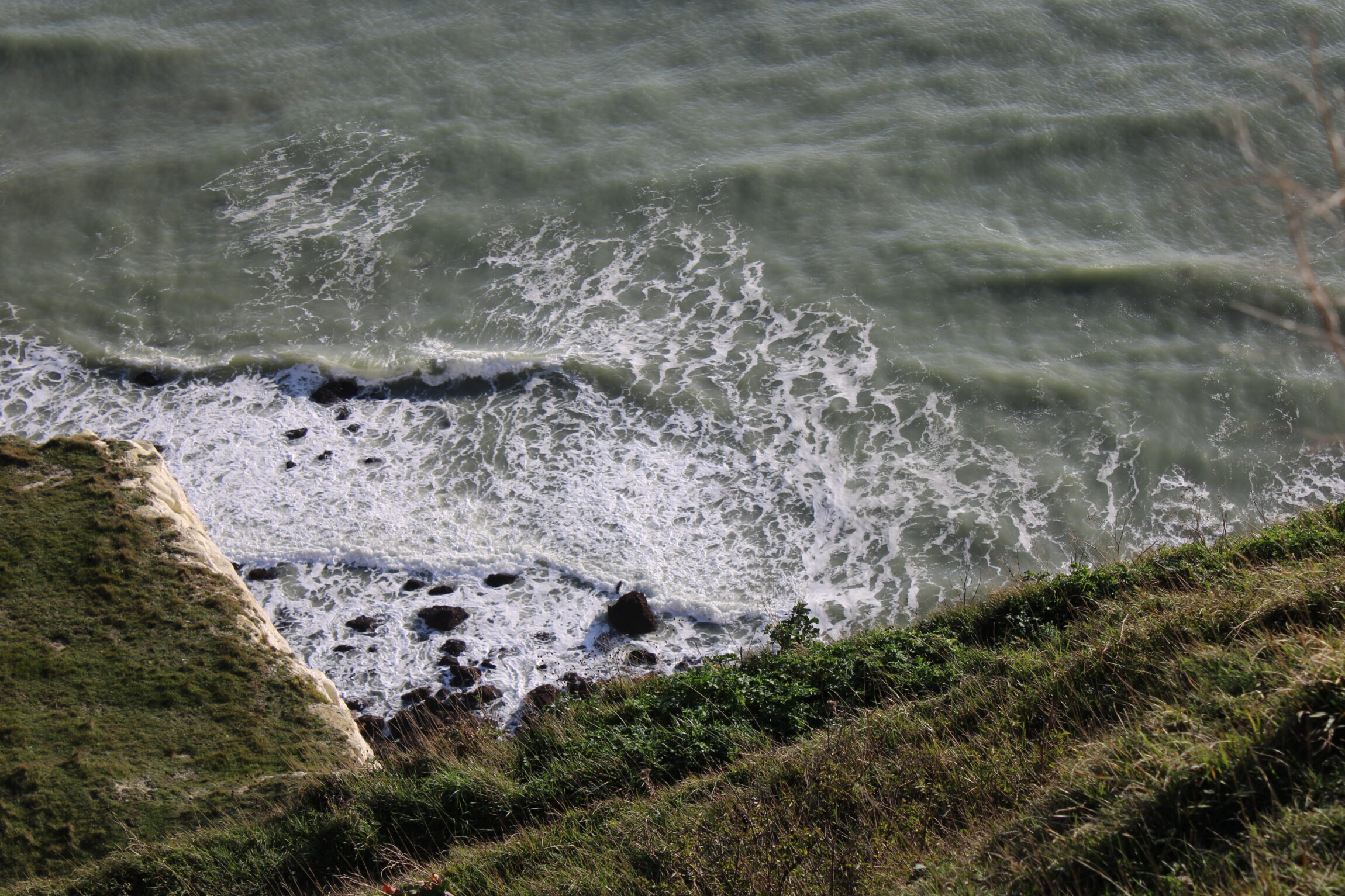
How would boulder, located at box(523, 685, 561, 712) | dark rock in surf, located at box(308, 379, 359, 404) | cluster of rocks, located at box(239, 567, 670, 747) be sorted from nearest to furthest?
1. cluster of rocks, located at box(239, 567, 670, 747)
2. boulder, located at box(523, 685, 561, 712)
3. dark rock in surf, located at box(308, 379, 359, 404)

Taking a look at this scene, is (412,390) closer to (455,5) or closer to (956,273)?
(956,273)

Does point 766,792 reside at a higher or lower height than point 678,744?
higher

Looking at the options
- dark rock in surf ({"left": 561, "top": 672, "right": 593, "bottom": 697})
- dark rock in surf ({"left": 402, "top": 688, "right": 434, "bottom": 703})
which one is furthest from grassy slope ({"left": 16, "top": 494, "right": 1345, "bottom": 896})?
dark rock in surf ({"left": 402, "top": 688, "right": 434, "bottom": 703})

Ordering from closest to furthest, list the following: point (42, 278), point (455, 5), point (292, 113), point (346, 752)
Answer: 1. point (346, 752)
2. point (42, 278)
3. point (292, 113)
4. point (455, 5)

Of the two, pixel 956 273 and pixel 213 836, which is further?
pixel 956 273

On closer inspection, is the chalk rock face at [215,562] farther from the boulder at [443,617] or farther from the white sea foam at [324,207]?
the white sea foam at [324,207]

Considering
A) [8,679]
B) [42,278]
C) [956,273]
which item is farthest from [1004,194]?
[42,278]

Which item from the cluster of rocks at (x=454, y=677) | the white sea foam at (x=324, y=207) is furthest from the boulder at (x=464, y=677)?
the white sea foam at (x=324, y=207)

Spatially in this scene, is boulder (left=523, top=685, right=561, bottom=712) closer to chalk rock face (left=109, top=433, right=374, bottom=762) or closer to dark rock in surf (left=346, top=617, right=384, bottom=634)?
chalk rock face (left=109, top=433, right=374, bottom=762)
